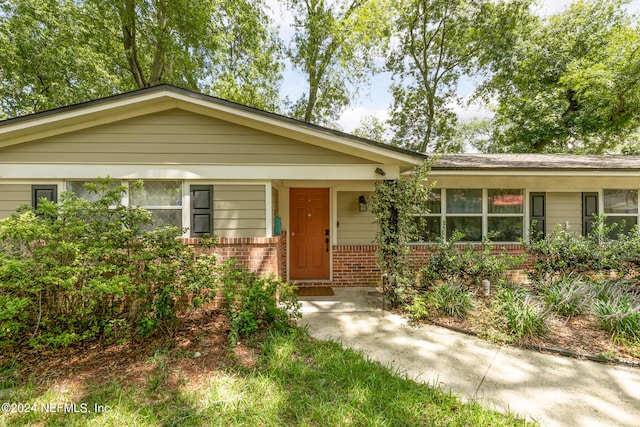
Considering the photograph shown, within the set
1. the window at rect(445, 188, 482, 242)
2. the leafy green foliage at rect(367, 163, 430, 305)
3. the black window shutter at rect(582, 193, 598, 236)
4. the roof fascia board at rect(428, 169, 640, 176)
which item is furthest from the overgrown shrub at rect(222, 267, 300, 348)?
the black window shutter at rect(582, 193, 598, 236)

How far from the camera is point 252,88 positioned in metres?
13.1

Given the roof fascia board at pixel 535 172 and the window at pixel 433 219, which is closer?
the roof fascia board at pixel 535 172

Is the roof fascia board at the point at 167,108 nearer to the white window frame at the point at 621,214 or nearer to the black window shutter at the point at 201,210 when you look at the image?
the black window shutter at the point at 201,210

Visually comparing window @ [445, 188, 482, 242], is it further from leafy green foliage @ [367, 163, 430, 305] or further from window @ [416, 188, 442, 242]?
leafy green foliage @ [367, 163, 430, 305]

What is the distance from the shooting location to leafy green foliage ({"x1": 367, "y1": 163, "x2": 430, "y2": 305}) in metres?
4.90

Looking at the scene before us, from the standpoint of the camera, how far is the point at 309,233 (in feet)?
22.3

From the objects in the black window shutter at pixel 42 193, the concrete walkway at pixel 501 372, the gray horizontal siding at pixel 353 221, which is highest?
the black window shutter at pixel 42 193

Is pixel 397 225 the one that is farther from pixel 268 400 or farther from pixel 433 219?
pixel 268 400

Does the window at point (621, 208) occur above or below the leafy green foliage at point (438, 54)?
below

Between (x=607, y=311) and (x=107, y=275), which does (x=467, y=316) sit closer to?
(x=607, y=311)

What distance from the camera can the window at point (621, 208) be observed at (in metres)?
6.82

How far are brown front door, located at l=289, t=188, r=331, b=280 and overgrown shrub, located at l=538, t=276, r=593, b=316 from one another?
4.15m

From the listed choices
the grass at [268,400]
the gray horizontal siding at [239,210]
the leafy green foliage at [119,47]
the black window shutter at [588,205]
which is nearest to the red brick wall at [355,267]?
the gray horizontal siding at [239,210]

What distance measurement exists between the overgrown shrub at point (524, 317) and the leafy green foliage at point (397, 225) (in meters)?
1.44
